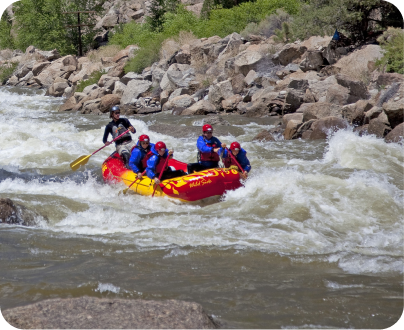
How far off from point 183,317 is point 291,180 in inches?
185

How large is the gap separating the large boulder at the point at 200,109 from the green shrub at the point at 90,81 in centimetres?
769

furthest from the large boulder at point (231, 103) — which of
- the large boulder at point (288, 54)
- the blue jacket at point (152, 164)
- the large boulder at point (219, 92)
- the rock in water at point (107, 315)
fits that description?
the rock in water at point (107, 315)

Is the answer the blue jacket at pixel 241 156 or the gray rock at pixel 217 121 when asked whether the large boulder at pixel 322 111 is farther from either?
the blue jacket at pixel 241 156

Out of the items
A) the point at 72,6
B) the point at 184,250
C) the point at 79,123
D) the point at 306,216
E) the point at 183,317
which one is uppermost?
the point at 183,317

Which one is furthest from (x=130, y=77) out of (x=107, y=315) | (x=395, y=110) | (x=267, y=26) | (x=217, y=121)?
(x=107, y=315)

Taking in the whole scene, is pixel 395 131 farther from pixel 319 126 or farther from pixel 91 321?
pixel 91 321

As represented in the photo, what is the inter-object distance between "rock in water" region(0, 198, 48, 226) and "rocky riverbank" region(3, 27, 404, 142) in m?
6.44

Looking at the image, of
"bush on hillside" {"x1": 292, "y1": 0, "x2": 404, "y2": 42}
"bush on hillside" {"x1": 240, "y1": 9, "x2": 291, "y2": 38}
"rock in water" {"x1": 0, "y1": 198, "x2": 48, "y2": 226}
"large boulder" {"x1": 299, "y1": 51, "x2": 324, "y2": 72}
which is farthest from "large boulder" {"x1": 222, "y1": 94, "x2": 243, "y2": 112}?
"rock in water" {"x1": 0, "y1": 198, "x2": 48, "y2": 226}

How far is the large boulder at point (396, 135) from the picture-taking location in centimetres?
955

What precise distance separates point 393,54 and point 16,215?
10950mm

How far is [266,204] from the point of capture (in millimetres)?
6668

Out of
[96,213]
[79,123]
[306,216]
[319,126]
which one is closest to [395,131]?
[319,126]

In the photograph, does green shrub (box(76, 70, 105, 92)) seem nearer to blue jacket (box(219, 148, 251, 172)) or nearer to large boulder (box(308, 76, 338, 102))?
large boulder (box(308, 76, 338, 102))

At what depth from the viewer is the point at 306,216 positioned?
6.13 m
